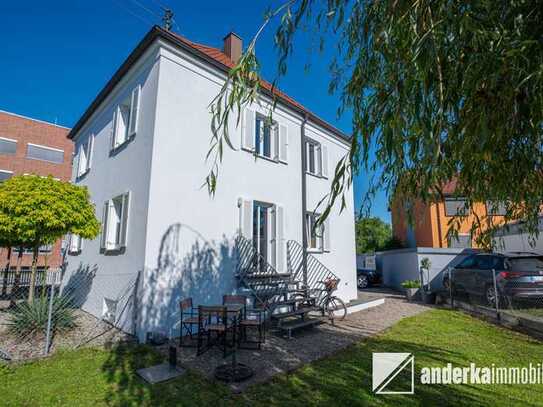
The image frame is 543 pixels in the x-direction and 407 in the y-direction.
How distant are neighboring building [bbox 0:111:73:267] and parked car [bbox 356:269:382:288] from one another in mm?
23010

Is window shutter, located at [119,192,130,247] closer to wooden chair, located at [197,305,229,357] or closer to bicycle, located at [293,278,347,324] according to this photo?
wooden chair, located at [197,305,229,357]

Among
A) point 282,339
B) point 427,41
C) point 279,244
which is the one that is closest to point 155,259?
point 282,339

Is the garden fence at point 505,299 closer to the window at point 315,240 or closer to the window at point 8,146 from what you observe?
the window at point 315,240

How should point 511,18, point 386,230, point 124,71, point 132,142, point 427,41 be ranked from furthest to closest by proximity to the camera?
1. point 386,230
2. point 124,71
3. point 132,142
4. point 511,18
5. point 427,41

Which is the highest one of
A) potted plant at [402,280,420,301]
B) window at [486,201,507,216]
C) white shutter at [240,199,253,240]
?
white shutter at [240,199,253,240]

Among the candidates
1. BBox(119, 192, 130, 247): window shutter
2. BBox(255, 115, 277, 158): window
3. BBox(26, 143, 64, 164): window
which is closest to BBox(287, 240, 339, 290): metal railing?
BBox(255, 115, 277, 158): window

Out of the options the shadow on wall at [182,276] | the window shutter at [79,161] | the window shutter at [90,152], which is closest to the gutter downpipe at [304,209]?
the shadow on wall at [182,276]

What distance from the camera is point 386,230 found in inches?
1535

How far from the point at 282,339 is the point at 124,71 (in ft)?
27.3

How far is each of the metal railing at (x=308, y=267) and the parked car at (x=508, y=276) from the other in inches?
185

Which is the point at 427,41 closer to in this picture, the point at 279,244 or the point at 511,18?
the point at 511,18

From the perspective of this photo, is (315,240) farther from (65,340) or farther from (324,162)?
(65,340)

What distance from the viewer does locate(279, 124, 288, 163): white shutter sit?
10102mm

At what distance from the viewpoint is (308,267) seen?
10242mm
